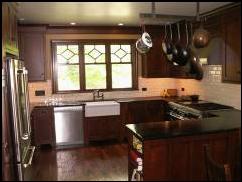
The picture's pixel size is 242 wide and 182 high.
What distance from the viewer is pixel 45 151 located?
5238 mm

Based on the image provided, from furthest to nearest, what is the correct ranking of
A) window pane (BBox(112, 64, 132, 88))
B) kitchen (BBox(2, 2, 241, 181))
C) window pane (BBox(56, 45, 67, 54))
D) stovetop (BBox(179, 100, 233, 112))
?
Result: window pane (BBox(112, 64, 132, 88)) < window pane (BBox(56, 45, 67, 54)) < stovetop (BBox(179, 100, 233, 112)) < kitchen (BBox(2, 2, 241, 181))

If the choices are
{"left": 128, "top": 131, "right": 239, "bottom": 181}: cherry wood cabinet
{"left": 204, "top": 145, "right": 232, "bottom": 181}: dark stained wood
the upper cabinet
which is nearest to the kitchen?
{"left": 128, "top": 131, "right": 239, "bottom": 181}: cherry wood cabinet

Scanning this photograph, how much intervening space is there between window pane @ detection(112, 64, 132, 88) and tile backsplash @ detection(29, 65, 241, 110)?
0.57ft

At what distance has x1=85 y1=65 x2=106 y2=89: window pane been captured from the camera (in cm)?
607

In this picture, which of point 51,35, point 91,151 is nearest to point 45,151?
point 91,151

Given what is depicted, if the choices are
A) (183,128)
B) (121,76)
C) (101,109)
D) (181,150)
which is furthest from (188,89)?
(181,150)

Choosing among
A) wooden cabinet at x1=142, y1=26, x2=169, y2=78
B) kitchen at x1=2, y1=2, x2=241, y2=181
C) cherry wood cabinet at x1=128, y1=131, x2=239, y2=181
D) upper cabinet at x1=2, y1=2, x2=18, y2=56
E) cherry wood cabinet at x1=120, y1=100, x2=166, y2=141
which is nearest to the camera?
upper cabinet at x1=2, y1=2, x2=18, y2=56

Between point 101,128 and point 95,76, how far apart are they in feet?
3.85

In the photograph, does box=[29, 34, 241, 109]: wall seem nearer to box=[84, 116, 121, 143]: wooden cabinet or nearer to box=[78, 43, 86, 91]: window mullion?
box=[78, 43, 86, 91]: window mullion

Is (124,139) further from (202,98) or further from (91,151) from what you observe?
(202,98)

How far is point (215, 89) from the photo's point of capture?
16.1 feet

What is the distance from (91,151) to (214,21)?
2.96 meters

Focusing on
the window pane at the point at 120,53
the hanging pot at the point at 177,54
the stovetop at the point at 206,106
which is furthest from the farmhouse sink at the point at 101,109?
the hanging pot at the point at 177,54

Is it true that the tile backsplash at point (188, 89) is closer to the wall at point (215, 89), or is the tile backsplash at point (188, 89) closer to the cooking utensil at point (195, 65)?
the wall at point (215, 89)
